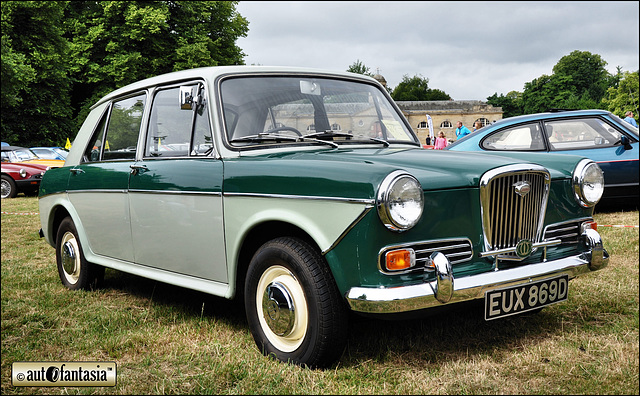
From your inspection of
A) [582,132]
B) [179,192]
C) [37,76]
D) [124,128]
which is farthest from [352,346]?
[37,76]

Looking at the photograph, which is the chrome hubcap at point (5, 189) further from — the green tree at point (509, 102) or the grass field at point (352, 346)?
the green tree at point (509, 102)

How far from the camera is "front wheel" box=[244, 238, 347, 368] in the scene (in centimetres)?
308

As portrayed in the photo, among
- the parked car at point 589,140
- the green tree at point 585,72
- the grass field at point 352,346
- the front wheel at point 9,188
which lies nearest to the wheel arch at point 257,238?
the grass field at point 352,346

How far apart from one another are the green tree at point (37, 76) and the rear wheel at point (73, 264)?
21.7 meters

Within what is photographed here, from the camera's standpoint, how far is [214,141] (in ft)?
13.0

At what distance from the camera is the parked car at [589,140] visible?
334 inches

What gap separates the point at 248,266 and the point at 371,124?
1472 millimetres

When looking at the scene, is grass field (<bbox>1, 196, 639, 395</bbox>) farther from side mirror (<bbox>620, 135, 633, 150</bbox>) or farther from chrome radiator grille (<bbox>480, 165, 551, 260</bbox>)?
side mirror (<bbox>620, 135, 633, 150</bbox>)

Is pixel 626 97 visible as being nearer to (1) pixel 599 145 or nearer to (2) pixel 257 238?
(1) pixel 599 145

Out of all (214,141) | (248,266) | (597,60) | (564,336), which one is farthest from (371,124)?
(597,60)

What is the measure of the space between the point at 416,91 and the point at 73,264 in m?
103

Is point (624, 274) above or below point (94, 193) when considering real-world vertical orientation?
below

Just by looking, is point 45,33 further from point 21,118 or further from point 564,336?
point 564,336

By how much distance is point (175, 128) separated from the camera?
4.38 m
